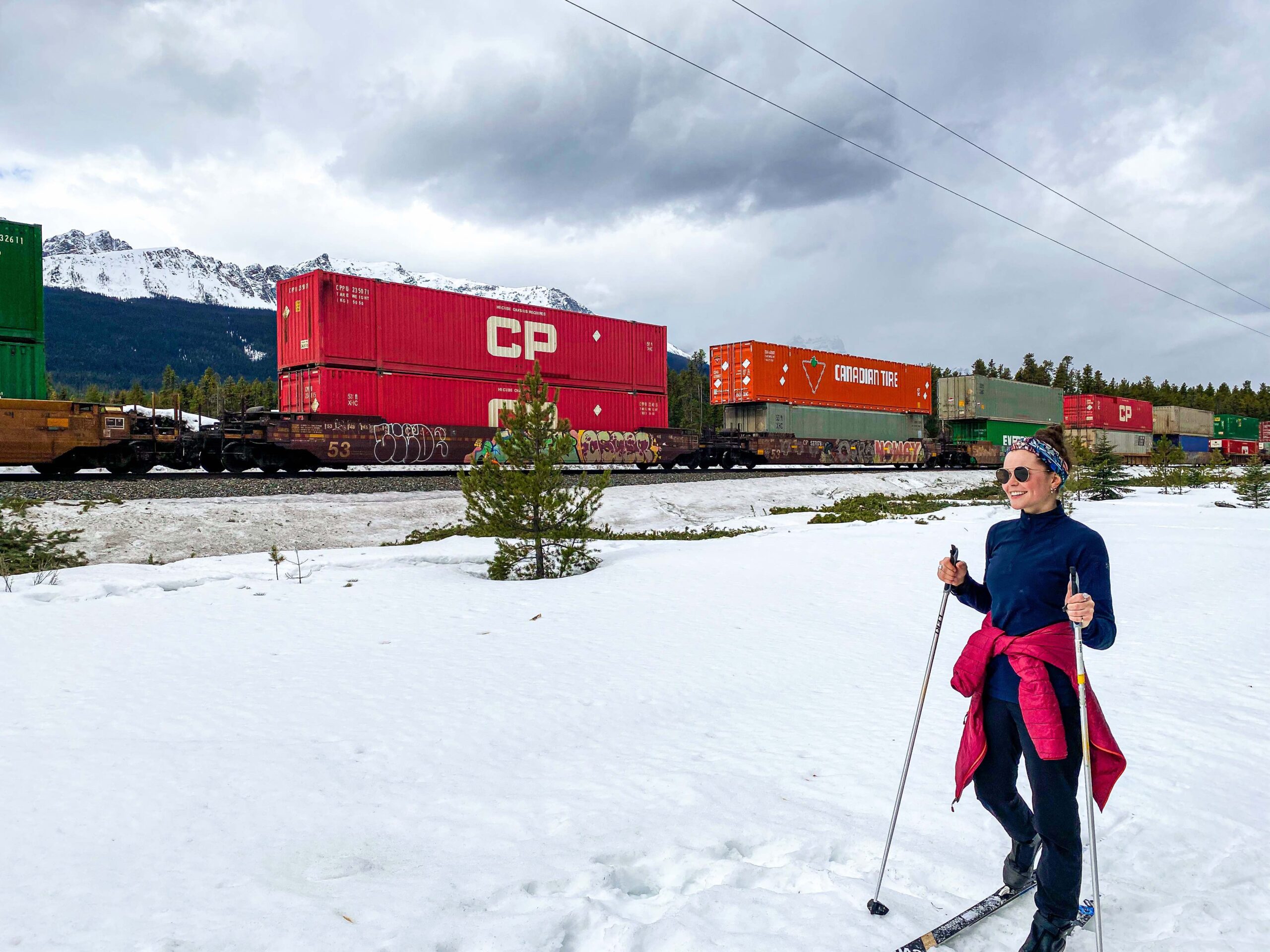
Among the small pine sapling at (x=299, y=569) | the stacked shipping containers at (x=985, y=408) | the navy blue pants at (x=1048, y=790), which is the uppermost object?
the stacked shipping containers at (x=985, y=408)

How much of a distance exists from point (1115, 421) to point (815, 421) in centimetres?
2749

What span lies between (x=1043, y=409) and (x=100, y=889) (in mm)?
46361

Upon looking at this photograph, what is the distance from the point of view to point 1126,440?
46781 millimetres

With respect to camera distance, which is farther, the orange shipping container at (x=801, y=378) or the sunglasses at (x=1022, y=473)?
the orange shipping container at (x=801, y=378)

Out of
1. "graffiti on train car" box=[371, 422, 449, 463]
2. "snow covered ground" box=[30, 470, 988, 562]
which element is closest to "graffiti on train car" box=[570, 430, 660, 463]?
"graffiti on train car" box=[371, 422, 449, 463]

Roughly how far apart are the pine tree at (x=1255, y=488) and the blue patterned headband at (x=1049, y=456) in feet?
71.9

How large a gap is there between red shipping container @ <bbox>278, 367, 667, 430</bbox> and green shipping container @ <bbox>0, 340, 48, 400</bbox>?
5.01 m

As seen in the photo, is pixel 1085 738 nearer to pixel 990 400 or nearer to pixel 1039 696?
pixel 1039 696

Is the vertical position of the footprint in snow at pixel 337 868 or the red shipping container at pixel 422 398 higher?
the red shipping container at pixel 422 398

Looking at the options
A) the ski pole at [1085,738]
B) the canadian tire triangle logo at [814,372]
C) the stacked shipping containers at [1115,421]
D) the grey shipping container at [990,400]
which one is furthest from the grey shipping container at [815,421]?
the ski pole at [1085,738]

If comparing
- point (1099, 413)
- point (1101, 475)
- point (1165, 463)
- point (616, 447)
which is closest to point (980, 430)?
point (1165, 463)

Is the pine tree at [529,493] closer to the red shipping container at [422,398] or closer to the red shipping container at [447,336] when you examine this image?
the red shipping container at [422,398]

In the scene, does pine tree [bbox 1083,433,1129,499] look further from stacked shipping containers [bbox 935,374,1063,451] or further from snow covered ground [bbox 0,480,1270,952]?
snow covered ground [bbox 0,480,1270,952]

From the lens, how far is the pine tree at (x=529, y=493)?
30.8 feet
